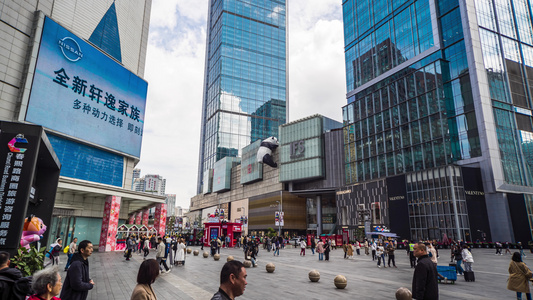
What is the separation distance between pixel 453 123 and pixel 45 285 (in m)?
63.0

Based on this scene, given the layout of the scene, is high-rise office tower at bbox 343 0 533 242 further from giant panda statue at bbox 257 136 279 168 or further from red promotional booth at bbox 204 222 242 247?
giant panda statue at bbox 257 136 279 168

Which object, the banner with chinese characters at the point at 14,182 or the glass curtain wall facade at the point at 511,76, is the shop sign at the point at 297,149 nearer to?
the glass curtain wall facade at the point at 511,76

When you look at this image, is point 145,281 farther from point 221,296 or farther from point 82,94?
point 82,94

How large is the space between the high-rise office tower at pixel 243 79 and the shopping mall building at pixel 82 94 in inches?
3738

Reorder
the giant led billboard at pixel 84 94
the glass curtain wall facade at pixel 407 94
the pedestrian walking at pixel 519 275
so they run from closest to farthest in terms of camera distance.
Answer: the pedestrian walking at pixel 519 275
the giant led billboard at pixel 84 94
the glass curtain wall facade at pixel 407 94

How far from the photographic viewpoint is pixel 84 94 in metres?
33.9

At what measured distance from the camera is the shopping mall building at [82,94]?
28.7m

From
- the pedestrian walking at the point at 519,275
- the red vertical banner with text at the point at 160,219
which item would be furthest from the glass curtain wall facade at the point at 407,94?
the pedestrian walking at the point at 519,275

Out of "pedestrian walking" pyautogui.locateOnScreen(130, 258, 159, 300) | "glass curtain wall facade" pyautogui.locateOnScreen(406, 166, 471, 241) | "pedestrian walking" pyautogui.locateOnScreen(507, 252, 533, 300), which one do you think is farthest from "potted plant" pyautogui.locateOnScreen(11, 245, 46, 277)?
"glass curtain wall facade" pyautogui.locateOnScreen(406, 166, 471, 241)

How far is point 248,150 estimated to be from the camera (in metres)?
100

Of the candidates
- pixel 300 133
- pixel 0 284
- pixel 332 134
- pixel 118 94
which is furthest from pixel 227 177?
pixel 0 284

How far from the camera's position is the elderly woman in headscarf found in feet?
12.1

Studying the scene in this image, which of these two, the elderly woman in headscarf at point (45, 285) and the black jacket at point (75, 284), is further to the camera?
the black jacket at point (75, 284)

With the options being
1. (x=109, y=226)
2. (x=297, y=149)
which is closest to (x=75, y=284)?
(x=109, y=226)
